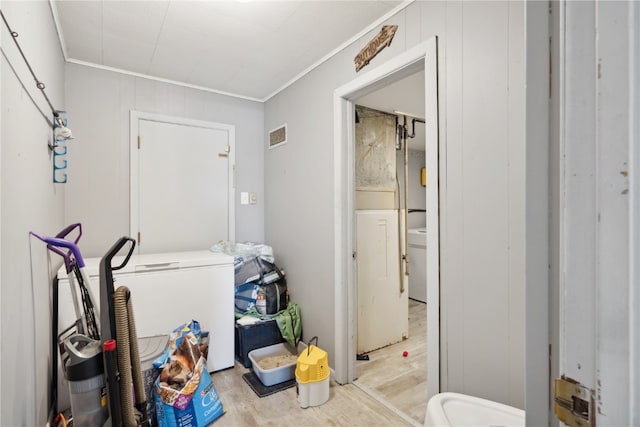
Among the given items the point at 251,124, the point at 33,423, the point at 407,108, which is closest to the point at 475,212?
the point at 407,108

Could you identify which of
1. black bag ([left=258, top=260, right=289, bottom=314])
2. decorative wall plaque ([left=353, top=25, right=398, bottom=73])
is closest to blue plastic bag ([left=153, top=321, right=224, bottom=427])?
black bag ([left=258, top=260, right=289, bottom=314])

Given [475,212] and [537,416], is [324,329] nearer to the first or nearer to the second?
[475,212]

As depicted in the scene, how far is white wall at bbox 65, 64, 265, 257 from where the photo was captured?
102 inches

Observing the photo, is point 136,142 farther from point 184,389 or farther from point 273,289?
point 184,389

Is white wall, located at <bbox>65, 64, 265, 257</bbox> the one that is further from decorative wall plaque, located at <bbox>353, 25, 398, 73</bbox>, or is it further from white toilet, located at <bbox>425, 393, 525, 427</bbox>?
white toilet, located at <bbox>425, 393, 525, 427</bbox>

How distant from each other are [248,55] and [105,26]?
93 cm

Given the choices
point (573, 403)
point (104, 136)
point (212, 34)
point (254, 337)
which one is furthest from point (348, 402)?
point (104, 136)

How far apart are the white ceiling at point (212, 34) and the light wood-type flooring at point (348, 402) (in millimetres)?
2478

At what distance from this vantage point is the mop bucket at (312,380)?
2094 millimetres

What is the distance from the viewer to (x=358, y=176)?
2.99m

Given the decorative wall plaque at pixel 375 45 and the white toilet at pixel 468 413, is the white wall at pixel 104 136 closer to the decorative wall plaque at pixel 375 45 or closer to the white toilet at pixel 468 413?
the decorative wall plaque at pixel 375 45

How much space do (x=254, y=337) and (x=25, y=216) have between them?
181cm

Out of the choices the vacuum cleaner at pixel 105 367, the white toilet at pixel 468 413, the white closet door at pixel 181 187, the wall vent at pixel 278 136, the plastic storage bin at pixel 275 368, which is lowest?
the plastic storage bin at pixel 275 368

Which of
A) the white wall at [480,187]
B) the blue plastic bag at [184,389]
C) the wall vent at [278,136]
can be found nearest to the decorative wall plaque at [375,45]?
the white wall at [480,187]
